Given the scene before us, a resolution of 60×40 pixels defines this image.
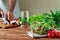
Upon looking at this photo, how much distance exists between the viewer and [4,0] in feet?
11.8

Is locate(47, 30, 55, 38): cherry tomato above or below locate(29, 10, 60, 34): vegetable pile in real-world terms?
below

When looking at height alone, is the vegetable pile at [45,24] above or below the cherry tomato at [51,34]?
above

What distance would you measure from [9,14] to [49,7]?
159 centimetres

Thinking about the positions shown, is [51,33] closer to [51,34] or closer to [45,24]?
[51,34]

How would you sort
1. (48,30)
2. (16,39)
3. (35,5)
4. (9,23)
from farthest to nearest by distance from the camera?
(35,5) → (9,23) → (48,30) → (16,39)

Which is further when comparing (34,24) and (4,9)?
(4,9)

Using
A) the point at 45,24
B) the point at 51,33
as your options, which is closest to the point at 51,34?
the point at 51,33

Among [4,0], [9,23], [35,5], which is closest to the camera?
[9,23]

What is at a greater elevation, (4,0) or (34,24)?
(4,0)

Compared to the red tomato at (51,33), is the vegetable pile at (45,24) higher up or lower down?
higher up

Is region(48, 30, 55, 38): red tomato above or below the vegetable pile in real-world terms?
below

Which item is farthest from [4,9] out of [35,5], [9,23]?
[9,23]

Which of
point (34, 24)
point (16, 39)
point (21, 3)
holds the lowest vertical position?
point (16, 39)

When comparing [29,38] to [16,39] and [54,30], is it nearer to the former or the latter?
[16,39]
